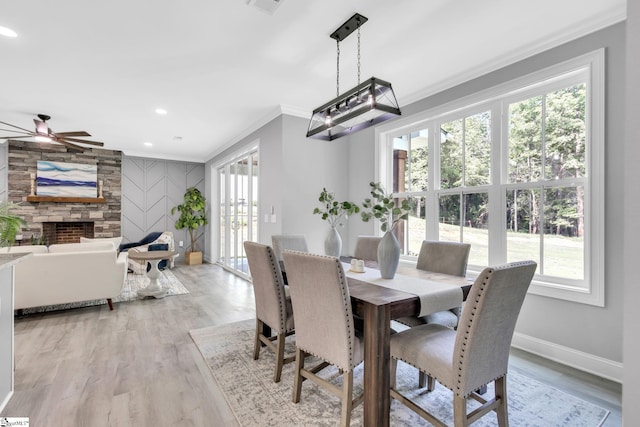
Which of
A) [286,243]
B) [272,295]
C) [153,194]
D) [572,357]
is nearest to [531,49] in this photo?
[572,357]

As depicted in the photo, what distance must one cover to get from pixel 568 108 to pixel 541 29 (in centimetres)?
67

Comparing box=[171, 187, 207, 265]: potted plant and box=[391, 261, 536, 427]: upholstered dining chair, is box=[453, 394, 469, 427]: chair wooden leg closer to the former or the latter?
box=[391, 261, 536, 427]: upholstered dining chair

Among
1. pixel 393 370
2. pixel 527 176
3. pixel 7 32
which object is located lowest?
pixel 393 370

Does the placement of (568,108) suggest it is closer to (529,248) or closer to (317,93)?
(529,248)

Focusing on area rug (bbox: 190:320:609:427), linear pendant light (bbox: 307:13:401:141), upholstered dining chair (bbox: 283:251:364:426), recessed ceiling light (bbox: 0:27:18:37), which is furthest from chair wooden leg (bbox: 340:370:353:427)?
recessed ceiling light (bbox: 0:27:18:37)

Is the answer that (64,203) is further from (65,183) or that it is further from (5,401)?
(5,401)


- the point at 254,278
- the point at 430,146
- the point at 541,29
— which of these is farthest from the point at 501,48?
the point at 254,278

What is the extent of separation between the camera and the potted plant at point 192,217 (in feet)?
23.3

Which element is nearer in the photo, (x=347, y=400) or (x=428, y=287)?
(x=347, y=400)

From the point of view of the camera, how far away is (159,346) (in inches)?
106

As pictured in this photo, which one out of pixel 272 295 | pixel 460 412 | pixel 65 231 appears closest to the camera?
pixel 460 412

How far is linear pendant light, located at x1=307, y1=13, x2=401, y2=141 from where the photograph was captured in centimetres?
197

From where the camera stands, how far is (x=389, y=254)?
2029mm

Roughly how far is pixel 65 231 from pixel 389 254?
7.25 m
